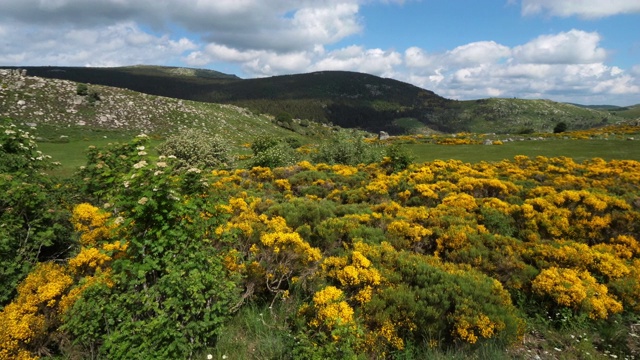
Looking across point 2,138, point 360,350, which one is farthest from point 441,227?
point 2,138

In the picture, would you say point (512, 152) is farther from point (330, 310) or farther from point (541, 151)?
point (330, 310)

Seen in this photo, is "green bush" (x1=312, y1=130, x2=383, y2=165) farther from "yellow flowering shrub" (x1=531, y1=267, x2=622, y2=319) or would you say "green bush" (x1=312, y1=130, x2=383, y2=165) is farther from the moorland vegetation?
"yellow flowering shrub" (x1=531, y1=267, x2=622, y2=319)

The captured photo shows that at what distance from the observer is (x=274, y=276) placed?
19.9ft

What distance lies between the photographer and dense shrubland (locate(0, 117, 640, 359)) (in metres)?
4.32

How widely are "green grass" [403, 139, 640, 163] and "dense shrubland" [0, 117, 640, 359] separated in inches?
515

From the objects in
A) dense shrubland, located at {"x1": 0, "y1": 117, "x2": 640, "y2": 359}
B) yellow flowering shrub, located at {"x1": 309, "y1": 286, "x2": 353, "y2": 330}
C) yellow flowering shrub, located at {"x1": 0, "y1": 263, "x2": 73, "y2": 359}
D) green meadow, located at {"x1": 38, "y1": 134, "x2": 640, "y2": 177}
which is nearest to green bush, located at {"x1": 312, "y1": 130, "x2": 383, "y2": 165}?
green meadow, located at {"x1": 38, "y1": 134, "x2": 640, "y2": 177}

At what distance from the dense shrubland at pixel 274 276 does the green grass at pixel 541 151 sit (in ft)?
42.9

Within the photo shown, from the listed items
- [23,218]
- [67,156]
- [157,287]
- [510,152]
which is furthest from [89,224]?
[510,152]

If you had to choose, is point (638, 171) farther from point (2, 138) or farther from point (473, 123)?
point (473, 123)

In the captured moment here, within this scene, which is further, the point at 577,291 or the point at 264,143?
the point at 264,143

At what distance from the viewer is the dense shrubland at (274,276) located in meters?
4.32

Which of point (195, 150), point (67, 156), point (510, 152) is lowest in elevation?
point (67, 156)

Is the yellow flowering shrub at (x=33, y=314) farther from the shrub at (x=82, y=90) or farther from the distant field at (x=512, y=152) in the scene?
the shrub at (x=82, y=90)

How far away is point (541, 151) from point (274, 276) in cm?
2451
